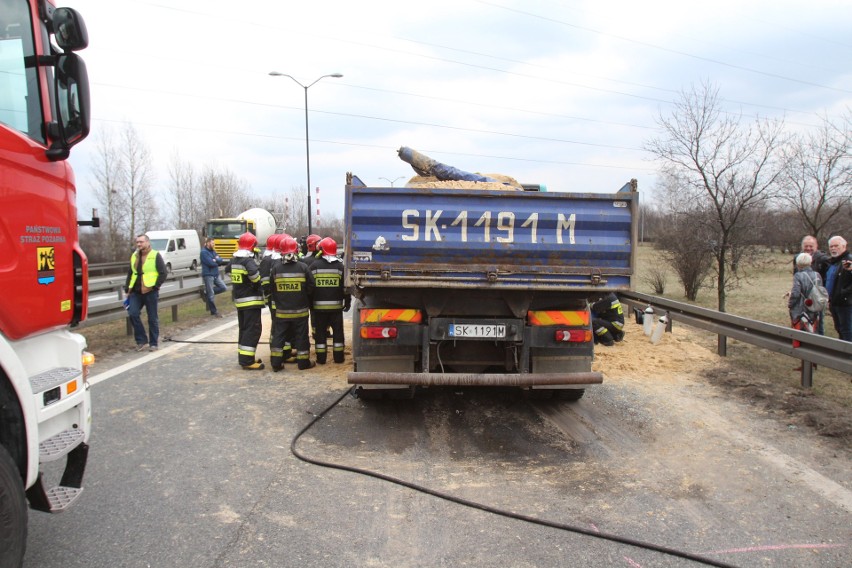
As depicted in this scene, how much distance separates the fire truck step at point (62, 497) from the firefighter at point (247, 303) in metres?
4.53

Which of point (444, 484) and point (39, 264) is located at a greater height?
point (39, 264)

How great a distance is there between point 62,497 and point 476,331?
10.9 feet

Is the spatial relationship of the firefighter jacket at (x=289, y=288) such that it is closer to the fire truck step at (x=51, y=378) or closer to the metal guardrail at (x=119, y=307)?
the metal guardrail at (x=119, y=307)

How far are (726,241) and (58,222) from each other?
478 inches

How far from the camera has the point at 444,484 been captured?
13.2 ft

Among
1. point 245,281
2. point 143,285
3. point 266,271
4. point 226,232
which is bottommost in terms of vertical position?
point 143,285

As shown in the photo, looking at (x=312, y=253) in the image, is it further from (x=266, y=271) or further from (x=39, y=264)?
(x=39, y=264)

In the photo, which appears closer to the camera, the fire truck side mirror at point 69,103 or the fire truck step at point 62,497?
the fire truck step at point 62,497

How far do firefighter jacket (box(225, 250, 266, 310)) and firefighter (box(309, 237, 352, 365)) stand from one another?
75cm

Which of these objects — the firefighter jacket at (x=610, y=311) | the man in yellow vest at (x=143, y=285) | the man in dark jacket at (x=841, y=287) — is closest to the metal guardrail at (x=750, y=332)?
the man in yellow vest at (x=143, y=285)

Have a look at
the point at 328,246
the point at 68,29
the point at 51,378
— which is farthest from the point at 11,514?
the point at 328,246

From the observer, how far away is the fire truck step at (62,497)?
2725 mm

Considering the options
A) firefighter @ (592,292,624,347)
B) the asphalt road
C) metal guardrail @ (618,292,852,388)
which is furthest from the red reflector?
firefighter @ (592,292,624,347)

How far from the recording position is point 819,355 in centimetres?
591
